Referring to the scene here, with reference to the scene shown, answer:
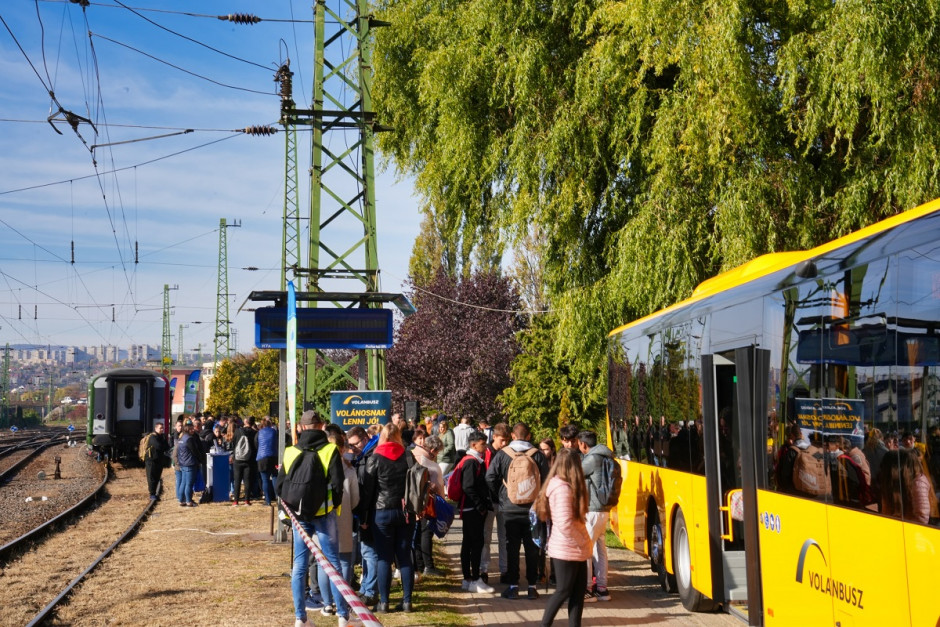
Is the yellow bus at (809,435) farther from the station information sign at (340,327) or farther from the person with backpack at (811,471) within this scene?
the station information sign at (340,327)

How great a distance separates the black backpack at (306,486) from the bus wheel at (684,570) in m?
3.59

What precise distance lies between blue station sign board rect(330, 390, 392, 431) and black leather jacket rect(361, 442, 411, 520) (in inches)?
282

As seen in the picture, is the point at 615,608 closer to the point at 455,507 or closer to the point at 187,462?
the point at 455,507

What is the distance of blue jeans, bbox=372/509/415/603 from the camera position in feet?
32.7

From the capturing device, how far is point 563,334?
1630cm

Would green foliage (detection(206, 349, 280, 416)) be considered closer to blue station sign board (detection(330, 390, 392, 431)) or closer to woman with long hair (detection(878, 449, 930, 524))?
blue station sign board (detection(330, 390, 392, 431))

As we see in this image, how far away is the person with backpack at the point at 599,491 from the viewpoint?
1062 cm

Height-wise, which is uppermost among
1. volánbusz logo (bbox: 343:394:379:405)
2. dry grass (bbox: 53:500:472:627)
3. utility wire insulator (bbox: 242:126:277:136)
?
utility wire insulator (bbox: 242:126:277:136)

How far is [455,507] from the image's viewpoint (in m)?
11.4

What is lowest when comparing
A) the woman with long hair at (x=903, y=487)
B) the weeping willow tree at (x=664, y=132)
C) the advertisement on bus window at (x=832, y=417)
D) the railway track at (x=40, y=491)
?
the railway track at (x=40, y=491)

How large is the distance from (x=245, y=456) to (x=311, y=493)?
11741 millimetres

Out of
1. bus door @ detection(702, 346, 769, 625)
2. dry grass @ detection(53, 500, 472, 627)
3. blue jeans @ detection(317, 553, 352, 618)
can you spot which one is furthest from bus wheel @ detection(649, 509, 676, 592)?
blue jeans @ detection(317, 553, 352, 618)

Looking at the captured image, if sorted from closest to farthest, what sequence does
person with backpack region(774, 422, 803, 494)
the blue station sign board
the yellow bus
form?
the yellow bus → person with backpack region(774, 422, 803, 494) → the blue station sign board

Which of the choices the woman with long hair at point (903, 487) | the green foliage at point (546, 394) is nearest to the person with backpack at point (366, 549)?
the woman with long hair at point (903, 487)
